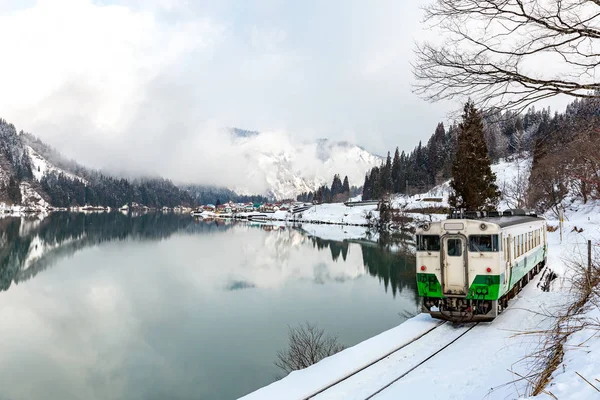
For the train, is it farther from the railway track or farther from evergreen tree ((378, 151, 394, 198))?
evergreen tree ((378, 151, 394, 198))

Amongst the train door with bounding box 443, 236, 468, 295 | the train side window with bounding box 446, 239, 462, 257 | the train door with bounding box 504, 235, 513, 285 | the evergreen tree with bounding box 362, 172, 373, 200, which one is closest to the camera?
the train door with bounding box 443, 236, 468, 295

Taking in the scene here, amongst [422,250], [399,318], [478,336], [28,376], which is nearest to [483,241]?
[422,250]

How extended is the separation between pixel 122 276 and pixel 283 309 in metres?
21.4

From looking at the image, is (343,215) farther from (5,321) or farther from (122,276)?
(5,321)

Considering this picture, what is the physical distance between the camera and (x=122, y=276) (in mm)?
40188

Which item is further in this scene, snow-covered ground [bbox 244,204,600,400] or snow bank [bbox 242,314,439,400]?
snow bank [bbox 242,314,439,400]

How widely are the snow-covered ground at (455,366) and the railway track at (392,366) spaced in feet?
0.07

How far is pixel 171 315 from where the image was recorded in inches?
1021

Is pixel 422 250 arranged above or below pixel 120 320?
above

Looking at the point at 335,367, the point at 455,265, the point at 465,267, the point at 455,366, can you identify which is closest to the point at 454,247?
the point at 455,265

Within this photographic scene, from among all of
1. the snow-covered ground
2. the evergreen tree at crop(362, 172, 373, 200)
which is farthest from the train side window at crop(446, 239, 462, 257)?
the evergreen tree at crop(362, 172, 373, 200)

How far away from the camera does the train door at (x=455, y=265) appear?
13523 mm

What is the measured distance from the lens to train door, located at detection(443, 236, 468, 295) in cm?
1352

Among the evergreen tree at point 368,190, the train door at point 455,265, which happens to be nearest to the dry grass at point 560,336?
the train door at point 455,265
